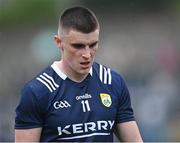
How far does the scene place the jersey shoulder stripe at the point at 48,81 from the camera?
5.11 m

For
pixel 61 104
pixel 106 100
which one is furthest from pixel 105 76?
pixel 61 104

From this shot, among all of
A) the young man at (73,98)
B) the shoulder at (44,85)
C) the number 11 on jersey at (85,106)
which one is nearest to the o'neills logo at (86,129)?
the young man at (73,98)

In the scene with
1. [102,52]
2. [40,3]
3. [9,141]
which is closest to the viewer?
[9,141]

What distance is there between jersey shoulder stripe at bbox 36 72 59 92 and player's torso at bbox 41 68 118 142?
0.11ft

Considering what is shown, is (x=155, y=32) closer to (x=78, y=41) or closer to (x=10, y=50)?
(x=10, y=50)

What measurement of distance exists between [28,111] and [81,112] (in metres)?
0.36

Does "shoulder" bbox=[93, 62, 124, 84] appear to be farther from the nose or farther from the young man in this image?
the nose

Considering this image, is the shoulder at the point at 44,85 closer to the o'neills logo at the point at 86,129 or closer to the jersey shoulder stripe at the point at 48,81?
the jersey shoulder stripe at the point at 48,81

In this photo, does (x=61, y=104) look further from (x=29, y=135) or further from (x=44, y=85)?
(x=29, y=135)

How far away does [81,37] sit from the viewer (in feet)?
16.7

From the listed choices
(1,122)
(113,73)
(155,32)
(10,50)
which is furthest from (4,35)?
(113,73)

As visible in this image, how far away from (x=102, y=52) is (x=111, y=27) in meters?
5.45

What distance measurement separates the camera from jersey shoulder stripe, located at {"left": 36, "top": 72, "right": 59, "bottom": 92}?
5109 mm

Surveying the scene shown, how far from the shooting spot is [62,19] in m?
5.29
